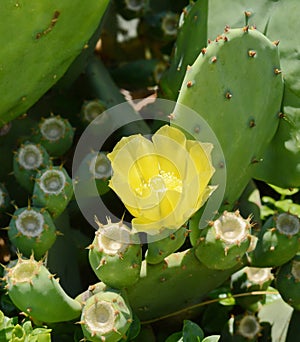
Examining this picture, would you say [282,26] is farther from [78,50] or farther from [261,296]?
[261,296]

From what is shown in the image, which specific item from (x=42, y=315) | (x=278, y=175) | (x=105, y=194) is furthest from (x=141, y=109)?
(x=42, y=315)

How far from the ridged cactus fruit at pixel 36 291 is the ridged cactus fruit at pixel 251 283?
500 millimetres

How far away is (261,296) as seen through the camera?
5.99ft

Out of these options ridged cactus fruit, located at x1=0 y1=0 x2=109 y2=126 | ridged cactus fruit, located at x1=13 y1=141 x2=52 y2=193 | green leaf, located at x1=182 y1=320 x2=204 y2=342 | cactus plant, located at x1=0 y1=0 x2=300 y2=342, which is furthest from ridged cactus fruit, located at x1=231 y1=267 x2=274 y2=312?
ridged cactus fruit, located at x1=0 y1=0 x2=109 y2=126

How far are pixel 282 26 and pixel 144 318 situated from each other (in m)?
0.76

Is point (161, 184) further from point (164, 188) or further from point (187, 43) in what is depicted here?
point (187, 43)

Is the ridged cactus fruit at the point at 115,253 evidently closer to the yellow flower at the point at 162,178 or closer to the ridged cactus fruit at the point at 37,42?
the yellow flower at the point at 162,178

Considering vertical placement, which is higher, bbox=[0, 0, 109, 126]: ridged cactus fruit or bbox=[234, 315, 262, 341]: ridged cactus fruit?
bbox=[0, 0, 109, 126]: ridged cactus fruit

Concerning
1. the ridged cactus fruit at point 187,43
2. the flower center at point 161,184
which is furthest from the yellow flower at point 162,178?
the ridged cactus fruit at point 187,43

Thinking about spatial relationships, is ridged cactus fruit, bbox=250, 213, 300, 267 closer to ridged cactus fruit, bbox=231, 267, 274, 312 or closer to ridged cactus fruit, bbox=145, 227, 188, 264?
ridged cactus fruit, bbox=231, 267, 274, 312

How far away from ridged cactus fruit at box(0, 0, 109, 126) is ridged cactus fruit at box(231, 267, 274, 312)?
0.69 meters

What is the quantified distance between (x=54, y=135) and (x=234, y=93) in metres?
0.52

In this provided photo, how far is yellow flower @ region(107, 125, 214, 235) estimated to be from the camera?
1.44 m

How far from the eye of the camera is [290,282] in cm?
165
